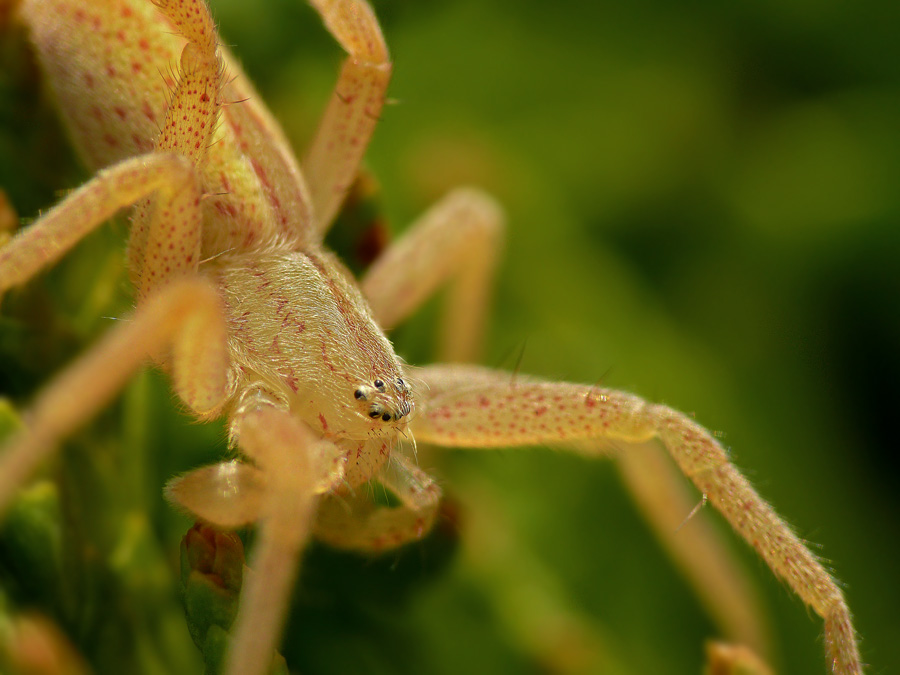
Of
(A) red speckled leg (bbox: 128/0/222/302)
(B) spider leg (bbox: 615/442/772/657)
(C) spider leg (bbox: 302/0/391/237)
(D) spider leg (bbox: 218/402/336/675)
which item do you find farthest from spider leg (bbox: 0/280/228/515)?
(B) spider leg (bbox: 615/442/772/657)

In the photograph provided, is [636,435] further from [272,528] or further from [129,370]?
[129,370]

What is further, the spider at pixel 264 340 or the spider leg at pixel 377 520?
the spider leg at pixel 377 520

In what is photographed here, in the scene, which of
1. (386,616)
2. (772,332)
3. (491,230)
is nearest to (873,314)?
(772,332)

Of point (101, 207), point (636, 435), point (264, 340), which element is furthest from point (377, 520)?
point (101, 207)

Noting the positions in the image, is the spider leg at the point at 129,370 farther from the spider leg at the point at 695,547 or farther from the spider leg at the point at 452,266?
the spider leg at the point at 695,547

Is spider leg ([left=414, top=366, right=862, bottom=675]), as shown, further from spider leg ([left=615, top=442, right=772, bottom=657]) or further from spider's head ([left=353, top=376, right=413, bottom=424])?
spider leg ([left=615, top=442, right=772, bottom=657])

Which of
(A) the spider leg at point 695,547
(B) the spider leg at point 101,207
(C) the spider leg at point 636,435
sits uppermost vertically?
(B) the spider leg at point 101,207

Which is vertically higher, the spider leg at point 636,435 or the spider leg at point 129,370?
the spider leg at point 129,370

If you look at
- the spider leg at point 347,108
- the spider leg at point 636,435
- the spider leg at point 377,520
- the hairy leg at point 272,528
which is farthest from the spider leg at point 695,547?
the hairy leg at point 272,528
